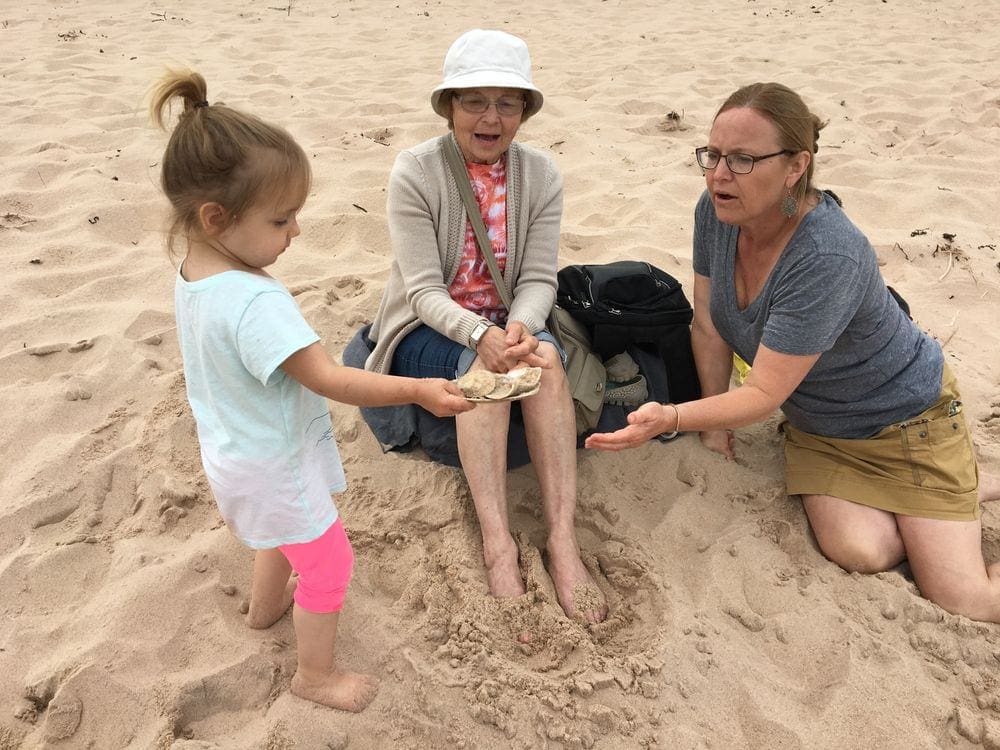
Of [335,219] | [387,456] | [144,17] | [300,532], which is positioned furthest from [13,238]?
[144,17]

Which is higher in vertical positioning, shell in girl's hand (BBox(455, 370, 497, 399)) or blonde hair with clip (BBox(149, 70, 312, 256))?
blonde hair with clip (BBox(149, 70, 312, 256))

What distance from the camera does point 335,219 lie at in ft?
13.3

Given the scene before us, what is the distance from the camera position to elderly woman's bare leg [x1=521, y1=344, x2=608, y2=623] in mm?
2281

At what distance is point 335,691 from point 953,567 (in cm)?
176

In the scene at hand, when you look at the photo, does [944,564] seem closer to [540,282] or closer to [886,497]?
[886,497]

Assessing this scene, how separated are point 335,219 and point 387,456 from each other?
6.11ft

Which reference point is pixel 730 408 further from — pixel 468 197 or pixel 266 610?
pixel 266 610

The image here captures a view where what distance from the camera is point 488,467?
2303 mm

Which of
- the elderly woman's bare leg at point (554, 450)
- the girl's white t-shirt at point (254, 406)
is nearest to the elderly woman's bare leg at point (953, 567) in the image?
the elderly woman's bare leg at point (554, 450)

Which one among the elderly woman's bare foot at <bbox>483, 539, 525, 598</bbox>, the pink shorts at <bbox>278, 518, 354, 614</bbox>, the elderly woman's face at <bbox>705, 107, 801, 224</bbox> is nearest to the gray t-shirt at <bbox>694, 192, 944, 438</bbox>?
the elderly woman's face at <bbox>705, 107, 801, 224</bbox>

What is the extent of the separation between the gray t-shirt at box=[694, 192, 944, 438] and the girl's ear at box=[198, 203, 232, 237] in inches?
57.7

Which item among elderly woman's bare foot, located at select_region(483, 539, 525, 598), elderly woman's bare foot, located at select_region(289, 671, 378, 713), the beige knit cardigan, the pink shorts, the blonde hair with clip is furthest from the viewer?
the beige knit cardigan

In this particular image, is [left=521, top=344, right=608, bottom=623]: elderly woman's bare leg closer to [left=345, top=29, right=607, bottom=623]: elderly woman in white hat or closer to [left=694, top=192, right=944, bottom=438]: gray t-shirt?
[left=345, top=29, right=607, bottom=623]: elderly woman in white hat

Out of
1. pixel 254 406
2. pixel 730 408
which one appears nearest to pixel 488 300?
pixel 730 408
